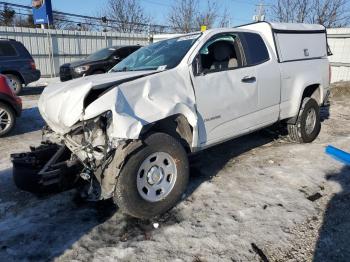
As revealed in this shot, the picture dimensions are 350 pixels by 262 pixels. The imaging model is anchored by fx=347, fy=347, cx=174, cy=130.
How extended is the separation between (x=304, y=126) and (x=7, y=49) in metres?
10.1

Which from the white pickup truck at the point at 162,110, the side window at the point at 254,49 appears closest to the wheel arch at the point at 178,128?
the white pickup truck at the point at 162,110

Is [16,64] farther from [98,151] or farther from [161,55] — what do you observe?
[98,151]

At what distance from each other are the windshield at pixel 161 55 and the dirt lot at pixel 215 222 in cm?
158

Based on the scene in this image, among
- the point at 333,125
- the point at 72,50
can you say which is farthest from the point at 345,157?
the point at 72,50

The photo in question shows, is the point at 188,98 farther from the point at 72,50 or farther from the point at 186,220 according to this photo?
the point at 72,50

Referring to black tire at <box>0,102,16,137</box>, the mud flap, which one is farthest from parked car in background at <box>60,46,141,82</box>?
the mud flap

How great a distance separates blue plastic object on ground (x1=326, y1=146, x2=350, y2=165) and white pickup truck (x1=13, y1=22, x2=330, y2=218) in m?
1.00

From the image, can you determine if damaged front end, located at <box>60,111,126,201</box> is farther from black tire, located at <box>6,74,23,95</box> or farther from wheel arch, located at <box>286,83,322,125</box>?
black tire, located at <box>6,74,23,95</box>

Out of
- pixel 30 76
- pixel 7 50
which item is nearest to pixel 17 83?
pixel 30 76

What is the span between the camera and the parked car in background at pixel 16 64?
38.1 feet

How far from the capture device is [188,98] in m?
3.87

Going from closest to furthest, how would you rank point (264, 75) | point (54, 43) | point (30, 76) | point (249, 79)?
point (249, 79) → point (264, 75) → point (30, 76) → point (54, 43)

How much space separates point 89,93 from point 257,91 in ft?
7.99

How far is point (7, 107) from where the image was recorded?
6656 mm
